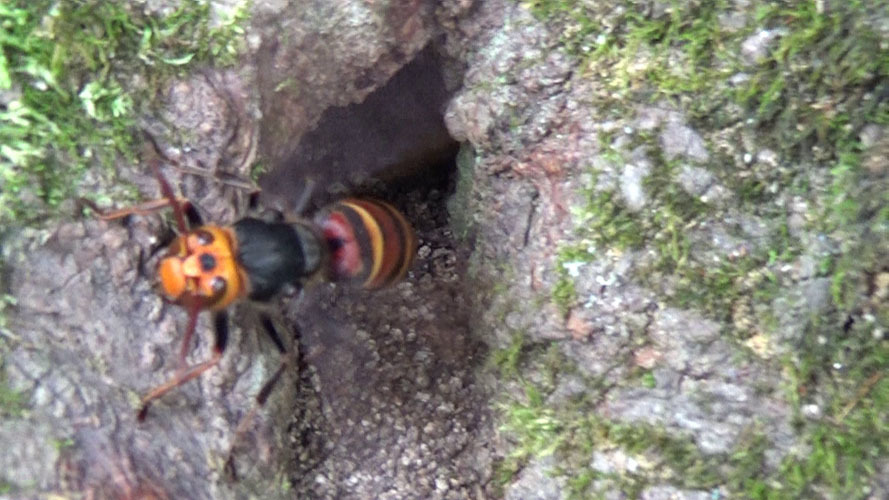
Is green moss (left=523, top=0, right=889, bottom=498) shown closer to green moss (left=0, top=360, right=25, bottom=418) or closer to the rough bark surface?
the rough bark surface

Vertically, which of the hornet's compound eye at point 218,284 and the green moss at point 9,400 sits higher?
the green moss at point 9,400

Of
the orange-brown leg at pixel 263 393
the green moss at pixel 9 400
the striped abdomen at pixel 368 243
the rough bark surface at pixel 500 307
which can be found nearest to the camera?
the green moss at pixel 9 400

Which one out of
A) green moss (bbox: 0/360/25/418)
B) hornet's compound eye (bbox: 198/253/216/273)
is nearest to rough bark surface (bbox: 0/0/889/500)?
green moss (bbox: 0/360/25/418)

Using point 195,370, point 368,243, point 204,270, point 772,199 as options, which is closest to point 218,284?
point 204,270

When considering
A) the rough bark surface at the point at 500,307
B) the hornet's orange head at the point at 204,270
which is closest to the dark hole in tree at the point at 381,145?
the rough bark surface at the point at 500,307

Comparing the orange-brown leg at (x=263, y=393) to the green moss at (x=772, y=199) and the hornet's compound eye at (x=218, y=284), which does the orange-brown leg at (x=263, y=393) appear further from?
the green moss at (x=772, y=199)

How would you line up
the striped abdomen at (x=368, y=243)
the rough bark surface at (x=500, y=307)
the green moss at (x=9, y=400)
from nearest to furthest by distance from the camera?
the green moss at (x=9, y=400), the rough bark surface at (x=500, y=307), the striped abdomen at (x=368, y=243)
